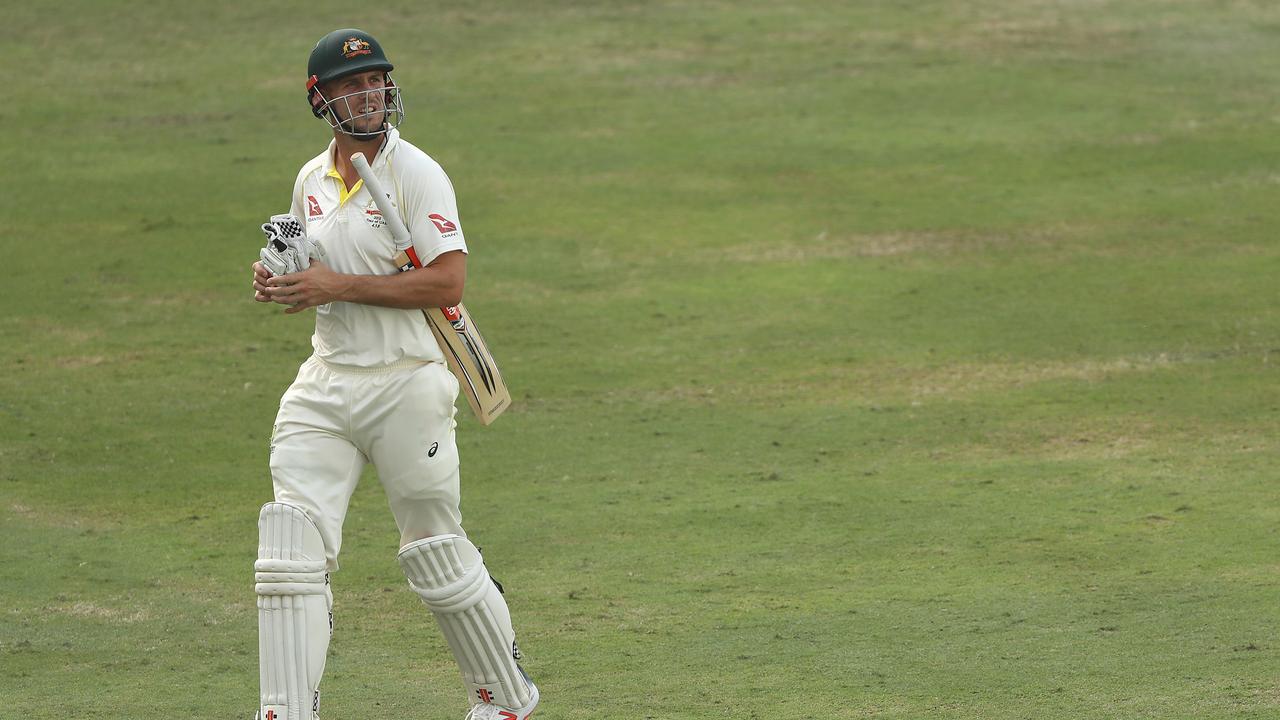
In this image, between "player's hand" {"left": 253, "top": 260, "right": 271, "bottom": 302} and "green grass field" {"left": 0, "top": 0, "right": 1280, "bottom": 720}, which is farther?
"green grass field" {"left": 0, "top": 0, "right": 1280, "bottom": 720}

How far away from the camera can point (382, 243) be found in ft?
19.6

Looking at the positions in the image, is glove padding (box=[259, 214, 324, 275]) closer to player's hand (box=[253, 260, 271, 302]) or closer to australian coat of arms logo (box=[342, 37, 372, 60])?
player's hand (box=[253, 260, 271, 302])

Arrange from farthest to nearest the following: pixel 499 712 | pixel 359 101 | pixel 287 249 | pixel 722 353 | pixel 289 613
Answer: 1. pixel 722 353
2. pixel 499 712
3. pixel 359 101
4. pixel 287 249
5. pixel 289 613

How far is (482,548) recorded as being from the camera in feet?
29.1

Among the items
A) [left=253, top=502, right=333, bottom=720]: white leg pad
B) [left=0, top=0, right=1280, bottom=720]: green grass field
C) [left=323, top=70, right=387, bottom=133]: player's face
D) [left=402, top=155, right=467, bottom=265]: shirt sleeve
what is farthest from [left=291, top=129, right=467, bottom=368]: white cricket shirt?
[left=0, top=0, right=1280, bottom=720]: green grass field

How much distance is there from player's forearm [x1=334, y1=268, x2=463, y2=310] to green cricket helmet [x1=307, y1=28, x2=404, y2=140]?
49cm

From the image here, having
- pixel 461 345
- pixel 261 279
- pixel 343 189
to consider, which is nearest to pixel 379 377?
pixel 461 345

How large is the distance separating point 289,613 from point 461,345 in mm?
1082

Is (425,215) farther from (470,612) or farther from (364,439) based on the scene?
(470,612)

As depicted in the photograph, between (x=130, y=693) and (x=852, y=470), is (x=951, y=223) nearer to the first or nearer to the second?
(x=852, y=470)

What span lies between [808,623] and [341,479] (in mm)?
2467

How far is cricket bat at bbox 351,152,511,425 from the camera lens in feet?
19.4

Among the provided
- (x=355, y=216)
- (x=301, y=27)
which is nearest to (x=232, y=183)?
(x=301, y=27)

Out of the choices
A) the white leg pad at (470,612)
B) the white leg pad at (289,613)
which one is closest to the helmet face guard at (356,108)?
the white leg pad at (289,613)
